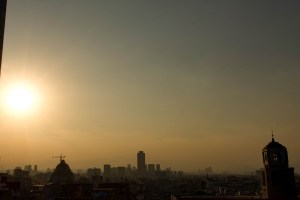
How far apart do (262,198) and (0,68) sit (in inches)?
1374

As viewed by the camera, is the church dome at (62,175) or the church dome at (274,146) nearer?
the church dome at (274,146)

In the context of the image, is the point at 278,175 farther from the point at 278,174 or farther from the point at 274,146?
the point at 274,146

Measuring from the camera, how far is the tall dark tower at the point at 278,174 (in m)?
45.7

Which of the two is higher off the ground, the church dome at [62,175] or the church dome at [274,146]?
the church dome at [274,146]

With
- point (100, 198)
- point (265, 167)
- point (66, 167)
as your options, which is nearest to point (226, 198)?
point (265, 167)

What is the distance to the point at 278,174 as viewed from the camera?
46.0m

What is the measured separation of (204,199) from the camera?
5188cm

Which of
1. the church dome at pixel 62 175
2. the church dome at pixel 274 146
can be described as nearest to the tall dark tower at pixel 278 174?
the church dome at pixel 274 146

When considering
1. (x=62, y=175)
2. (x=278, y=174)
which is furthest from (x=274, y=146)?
(x=62, y=175)

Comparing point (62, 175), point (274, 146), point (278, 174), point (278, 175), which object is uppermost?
point (274, 146)

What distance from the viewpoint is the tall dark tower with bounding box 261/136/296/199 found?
45656 millimetres

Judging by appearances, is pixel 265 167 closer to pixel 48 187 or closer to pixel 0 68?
pixel 0 68

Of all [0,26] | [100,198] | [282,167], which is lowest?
[100,198]

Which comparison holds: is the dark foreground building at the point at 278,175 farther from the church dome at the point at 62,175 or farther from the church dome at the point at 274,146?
the church dome at the point at 62,175
